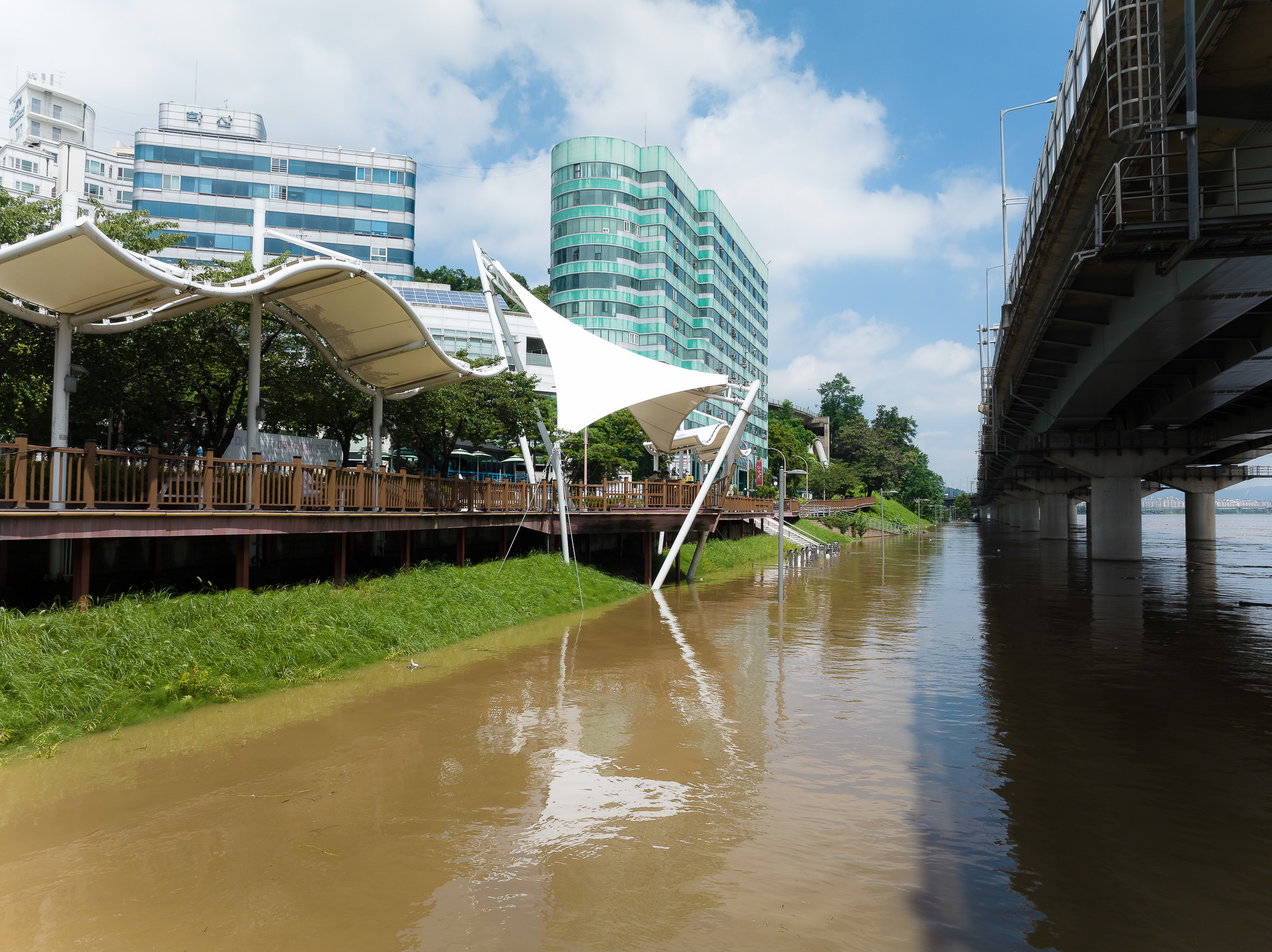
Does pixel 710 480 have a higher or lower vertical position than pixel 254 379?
lower

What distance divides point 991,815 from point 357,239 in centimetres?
6511

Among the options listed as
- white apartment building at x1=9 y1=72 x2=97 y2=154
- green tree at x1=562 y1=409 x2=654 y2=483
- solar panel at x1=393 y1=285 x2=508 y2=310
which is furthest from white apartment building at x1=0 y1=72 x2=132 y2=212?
green tree at x1=562 y1=409 x2=654 y2=483

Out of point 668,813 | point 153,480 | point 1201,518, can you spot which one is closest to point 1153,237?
point 668,813

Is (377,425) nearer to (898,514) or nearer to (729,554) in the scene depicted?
(729,554)

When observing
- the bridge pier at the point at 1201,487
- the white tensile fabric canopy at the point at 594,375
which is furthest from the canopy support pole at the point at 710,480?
the bridge pier at the point at 1201,487

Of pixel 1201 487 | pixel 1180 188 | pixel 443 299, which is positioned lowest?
pixel 1201 487

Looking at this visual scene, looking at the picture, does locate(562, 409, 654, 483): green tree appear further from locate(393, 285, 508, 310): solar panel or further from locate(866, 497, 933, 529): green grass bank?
locate(866, 497, 933, 529): green grass bank

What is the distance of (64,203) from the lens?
13.2m

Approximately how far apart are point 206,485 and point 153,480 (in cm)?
86

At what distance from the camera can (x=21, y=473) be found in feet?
33.9

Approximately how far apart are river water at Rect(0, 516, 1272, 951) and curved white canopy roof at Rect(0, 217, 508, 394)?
6.75 meters

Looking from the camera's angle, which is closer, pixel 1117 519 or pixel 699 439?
pixel 1117 519

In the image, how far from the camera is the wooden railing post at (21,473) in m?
10.3

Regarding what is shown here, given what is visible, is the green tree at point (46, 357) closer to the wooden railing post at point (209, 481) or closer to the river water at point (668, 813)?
the wooden railing post at point (209, 481)
